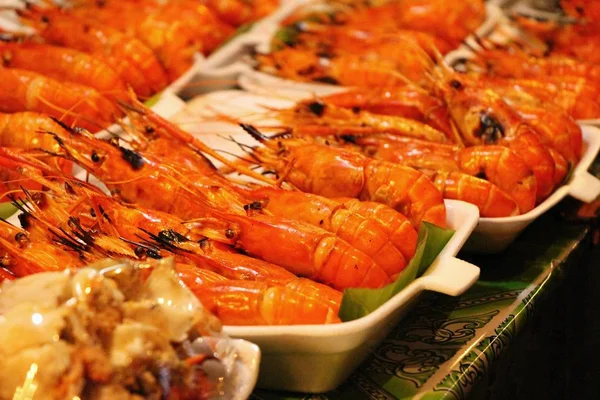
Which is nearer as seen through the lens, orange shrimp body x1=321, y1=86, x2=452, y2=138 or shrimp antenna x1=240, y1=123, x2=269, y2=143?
shrimp antenna x1=240, y1=123, x2=269, y2=143

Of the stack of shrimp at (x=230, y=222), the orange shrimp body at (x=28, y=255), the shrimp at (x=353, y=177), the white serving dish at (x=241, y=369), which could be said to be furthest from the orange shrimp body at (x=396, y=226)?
the orange shrimp body at (x=28, y=255)

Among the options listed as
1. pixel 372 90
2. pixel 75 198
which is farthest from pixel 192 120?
pixel 75 198

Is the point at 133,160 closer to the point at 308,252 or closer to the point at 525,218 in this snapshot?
the point at 308,252

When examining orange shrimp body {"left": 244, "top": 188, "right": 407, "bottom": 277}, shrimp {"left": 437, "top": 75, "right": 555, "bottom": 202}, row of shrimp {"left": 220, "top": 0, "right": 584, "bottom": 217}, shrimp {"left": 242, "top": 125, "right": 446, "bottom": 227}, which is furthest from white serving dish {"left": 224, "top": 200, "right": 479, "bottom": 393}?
shrimp {"left": 437, "top": 75, "right": 555, "bottom": 202}

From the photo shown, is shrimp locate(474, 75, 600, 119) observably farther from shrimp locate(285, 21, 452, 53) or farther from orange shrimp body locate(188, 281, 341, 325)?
orange shrimp body locate(188, 281, 341, 325)

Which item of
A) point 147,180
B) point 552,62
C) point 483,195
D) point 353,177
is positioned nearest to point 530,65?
point 552,62
